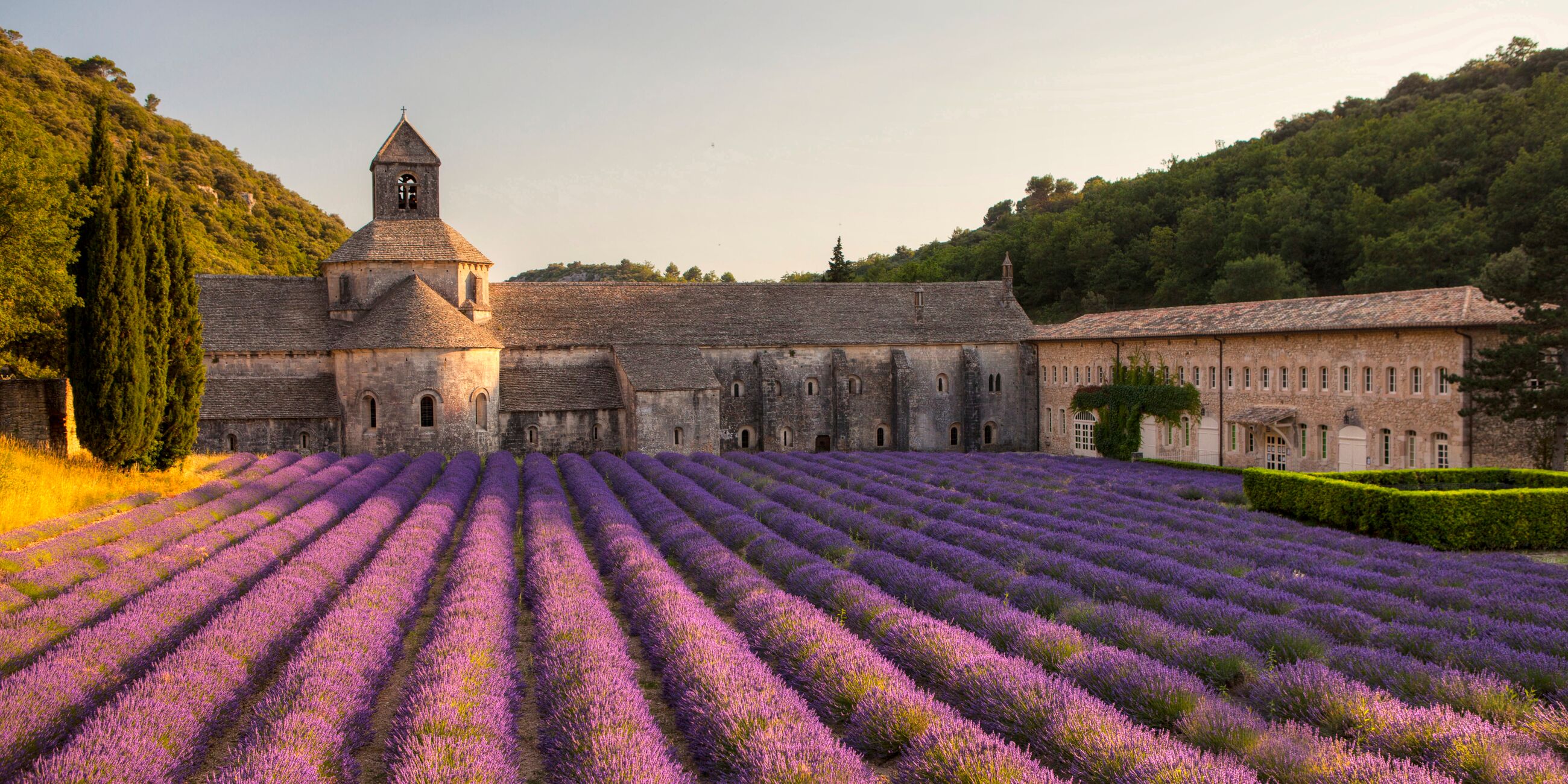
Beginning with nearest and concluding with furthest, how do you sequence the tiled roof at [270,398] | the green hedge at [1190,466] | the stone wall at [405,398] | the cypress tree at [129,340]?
the cypress tree at [129,340] → the green hedge at [1190,466] → the tiled roof at [270,398] → the stone wall at [405,398]

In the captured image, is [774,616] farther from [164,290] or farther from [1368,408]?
[1368,408]

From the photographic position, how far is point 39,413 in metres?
22.8

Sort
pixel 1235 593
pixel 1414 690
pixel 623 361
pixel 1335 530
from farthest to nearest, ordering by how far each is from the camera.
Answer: pixel 623 361, pixel 1335 530, pixel 1235 593, pixel 1414 690

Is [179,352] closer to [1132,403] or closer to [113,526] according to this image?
[113,526]

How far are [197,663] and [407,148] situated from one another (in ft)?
112

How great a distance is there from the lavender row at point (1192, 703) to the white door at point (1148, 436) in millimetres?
25295

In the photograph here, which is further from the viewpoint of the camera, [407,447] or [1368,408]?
[407,447]

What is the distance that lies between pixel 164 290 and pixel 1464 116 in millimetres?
58529

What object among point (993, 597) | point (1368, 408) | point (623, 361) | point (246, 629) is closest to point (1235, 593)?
point (993, 597)

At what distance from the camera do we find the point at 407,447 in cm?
3253

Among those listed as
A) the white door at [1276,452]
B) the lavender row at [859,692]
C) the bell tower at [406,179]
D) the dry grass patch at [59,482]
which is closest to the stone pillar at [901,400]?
the white door at [1276,452]

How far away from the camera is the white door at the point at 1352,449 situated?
85.9 feet

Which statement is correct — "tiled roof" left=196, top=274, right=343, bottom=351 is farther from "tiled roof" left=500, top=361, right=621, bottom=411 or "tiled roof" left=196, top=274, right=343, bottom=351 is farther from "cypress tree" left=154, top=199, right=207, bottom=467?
"cypress tree" left=154, top=199, right=207, bottom=467

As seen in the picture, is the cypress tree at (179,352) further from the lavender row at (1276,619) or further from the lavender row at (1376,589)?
the lavender row at (1376,589)
